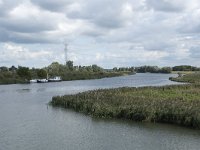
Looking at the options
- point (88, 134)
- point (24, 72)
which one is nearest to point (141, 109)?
point (88, 134)

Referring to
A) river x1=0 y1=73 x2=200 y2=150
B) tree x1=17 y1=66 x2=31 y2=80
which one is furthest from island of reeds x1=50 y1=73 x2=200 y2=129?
tree x1=17 y1=66 x2=31 y2=80

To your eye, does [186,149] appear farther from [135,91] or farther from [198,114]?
[135,91]

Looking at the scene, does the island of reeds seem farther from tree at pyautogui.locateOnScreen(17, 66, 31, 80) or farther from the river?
tree at pyautogui.locateOnScreen(17, 66, 31, 80)

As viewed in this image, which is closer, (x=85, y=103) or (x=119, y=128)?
(x=119, y=128)

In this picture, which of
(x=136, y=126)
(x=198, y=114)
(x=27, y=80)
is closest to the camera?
(x=198, y=114)

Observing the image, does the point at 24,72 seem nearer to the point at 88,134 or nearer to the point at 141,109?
the point at 141,109

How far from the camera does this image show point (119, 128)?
34.8m

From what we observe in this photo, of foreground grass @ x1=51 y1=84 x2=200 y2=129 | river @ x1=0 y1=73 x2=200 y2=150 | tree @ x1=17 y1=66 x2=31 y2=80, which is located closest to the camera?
river @ x1=0 y1=73 x2=200 y2=150

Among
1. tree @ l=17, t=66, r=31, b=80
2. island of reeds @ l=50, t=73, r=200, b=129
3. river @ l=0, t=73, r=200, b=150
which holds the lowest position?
river @ l=0, t=73, r=200, b=150

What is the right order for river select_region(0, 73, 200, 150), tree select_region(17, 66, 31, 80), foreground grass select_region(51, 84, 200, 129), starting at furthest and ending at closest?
1. tree select_region(17, 66, 31, 80)
2. foreground grass select_region(51, 84, 200, 129)
3. river select_region(0, 73, 200, 150)

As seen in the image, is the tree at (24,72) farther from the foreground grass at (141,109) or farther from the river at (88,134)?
the river at (88,134)

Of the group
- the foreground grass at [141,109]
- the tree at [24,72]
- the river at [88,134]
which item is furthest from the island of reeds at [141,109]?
the tree at [24,72]

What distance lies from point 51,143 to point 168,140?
8.95 metres

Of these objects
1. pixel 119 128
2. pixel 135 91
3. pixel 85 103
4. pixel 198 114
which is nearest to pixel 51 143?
pixel 119 128
